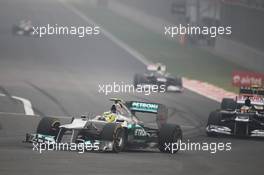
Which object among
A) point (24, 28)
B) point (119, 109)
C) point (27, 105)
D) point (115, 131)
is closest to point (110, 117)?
point (119, 109)

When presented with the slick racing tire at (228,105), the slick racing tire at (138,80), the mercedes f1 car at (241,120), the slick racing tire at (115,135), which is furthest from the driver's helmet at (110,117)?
the slick racing tire at (138,80)

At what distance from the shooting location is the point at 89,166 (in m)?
17.6

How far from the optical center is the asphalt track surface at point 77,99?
18.1 m

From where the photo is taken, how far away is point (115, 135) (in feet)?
67.1

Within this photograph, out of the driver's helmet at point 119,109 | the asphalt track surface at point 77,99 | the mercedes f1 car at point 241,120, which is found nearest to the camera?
the asphalt track surface at point 77,99

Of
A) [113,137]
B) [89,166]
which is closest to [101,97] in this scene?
[113,137]

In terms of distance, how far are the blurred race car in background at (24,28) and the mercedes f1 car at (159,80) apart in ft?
28.2

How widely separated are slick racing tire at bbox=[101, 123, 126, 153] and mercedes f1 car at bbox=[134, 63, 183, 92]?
1186cm

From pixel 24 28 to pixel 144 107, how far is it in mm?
20759

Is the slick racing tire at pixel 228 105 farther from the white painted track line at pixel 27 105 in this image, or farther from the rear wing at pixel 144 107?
the rear wing at pixel 144 107

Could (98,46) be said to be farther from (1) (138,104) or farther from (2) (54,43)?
(1) (138,104)

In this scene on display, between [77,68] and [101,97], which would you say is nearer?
[101,97]

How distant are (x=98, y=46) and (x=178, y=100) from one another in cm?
882

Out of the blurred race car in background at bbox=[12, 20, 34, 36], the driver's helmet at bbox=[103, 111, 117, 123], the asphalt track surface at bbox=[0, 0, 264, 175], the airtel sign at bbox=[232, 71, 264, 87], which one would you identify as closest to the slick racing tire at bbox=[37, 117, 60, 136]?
the asphalt track surface at bbox=[0, 0, 264, 175]
